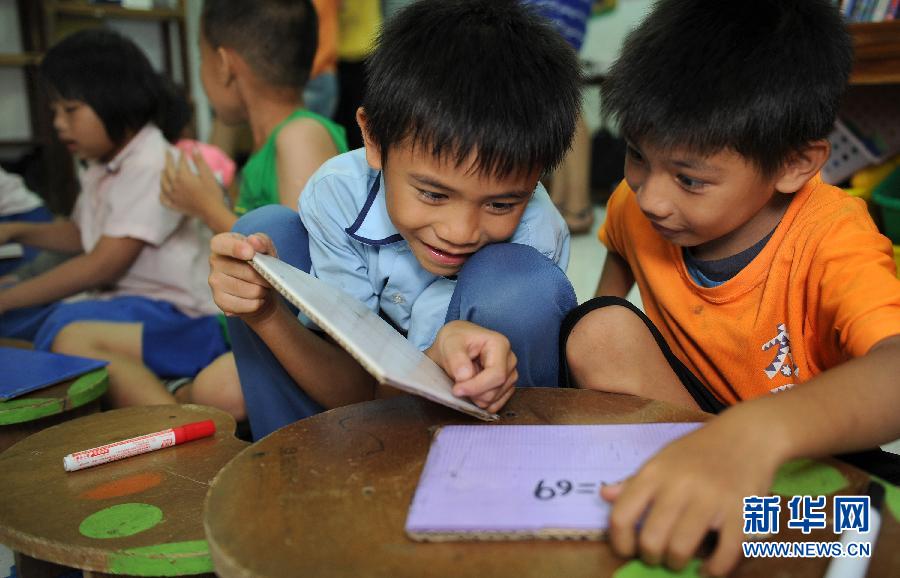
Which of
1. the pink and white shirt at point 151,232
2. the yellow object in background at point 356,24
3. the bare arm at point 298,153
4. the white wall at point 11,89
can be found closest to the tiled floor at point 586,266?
the bare arm at point 298,153

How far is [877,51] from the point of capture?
183 cm

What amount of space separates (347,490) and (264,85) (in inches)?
55.8

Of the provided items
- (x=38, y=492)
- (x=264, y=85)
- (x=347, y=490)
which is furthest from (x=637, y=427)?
(x=264, y=85)

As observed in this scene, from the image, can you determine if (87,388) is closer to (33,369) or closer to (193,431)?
(33,369)

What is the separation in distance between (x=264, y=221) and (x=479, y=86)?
38 cm

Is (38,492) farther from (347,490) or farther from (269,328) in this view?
(347,490)

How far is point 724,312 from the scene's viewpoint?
106 centimetres

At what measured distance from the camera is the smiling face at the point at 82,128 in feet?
6.09

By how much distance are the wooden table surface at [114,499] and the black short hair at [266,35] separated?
3.35ft

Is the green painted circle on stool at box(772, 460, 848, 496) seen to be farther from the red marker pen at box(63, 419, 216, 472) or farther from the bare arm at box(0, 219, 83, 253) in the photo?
the bare arm at box(0, 219, 83, 253)

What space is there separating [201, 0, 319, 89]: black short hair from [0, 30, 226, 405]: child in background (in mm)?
227

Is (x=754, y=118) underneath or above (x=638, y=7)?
above

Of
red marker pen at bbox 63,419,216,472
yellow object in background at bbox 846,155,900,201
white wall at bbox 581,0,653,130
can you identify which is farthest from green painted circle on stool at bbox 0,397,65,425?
white wall at bbox 581,0,653,130

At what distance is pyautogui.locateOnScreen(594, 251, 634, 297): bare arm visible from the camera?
1334 mm
